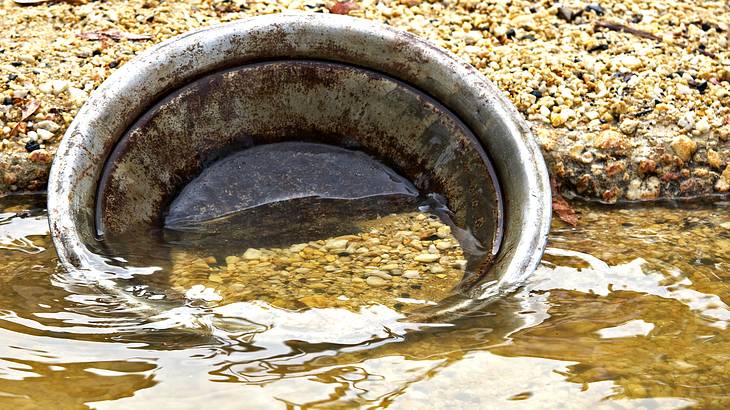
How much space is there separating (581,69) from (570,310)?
192cm

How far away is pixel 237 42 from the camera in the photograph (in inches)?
132

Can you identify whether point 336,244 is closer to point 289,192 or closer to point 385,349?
point 289,192

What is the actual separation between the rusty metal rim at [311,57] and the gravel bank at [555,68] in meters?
0.70

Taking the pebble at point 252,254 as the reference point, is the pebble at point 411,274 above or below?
below

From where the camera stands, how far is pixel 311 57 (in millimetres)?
3490

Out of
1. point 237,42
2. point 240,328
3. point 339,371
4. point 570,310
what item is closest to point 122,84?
point 237,42

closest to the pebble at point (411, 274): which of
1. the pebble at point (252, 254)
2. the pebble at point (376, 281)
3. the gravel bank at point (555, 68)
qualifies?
the pebble at point (376, 281)

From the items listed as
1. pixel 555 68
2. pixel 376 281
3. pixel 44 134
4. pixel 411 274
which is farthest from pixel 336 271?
pixel 555 68

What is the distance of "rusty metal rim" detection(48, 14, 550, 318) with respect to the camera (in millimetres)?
2927

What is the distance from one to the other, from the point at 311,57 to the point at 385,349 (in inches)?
62.3

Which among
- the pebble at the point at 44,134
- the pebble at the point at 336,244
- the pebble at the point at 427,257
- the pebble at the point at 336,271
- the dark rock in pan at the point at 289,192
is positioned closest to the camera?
the pebble at the point at 336,271

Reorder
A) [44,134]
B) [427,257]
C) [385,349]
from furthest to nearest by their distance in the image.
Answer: [44,134] → [427,257] → [385,349]

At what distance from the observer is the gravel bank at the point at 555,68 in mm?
3832

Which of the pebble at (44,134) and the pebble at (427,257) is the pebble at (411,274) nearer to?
the pebble at (427,257)
